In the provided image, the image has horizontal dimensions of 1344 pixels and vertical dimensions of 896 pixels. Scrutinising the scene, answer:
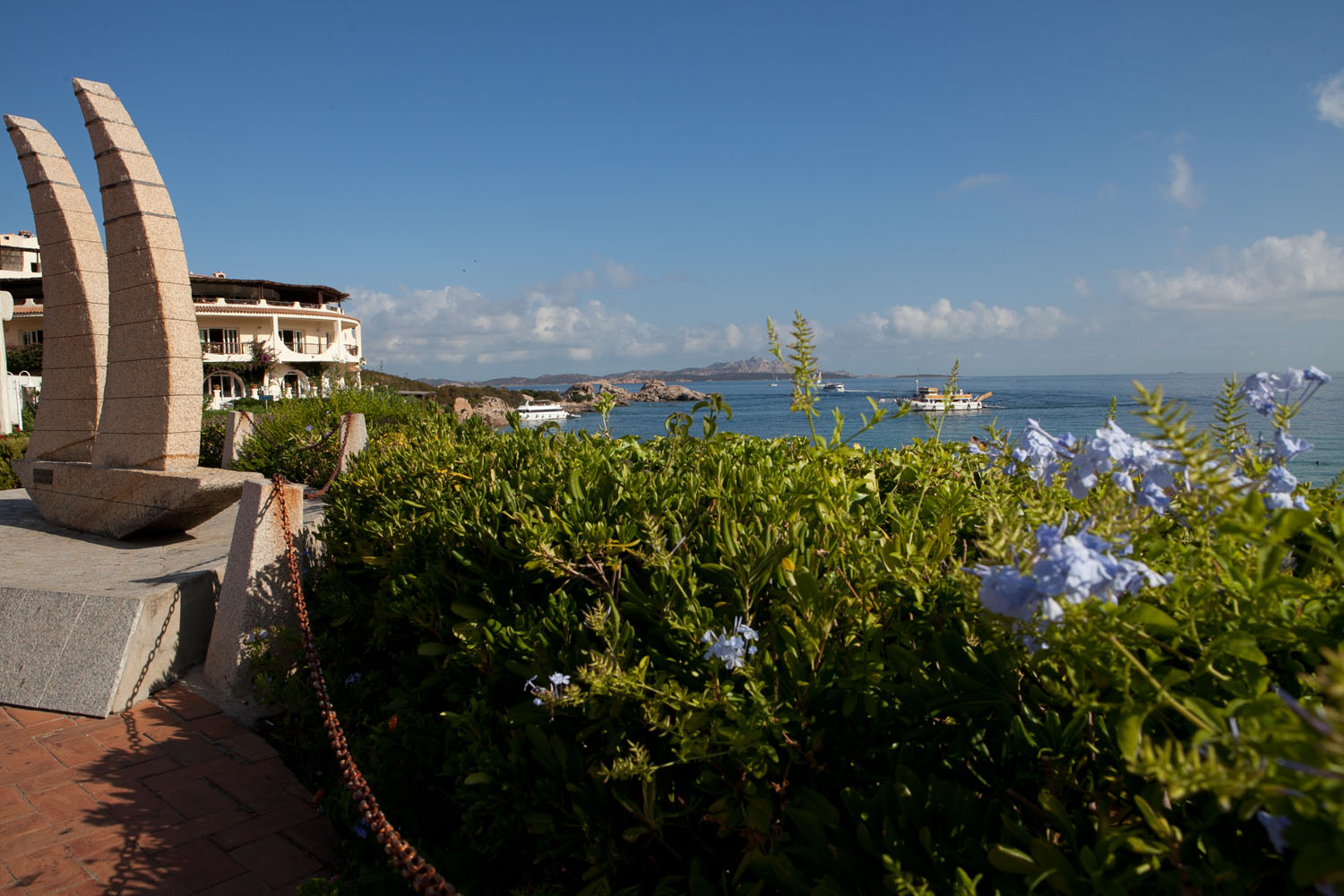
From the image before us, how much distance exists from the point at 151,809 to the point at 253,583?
3.98 feet

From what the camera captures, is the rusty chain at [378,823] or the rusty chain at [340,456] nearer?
the rusty chain at [378,823]

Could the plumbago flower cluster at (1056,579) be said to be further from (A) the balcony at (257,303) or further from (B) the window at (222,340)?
(B) the window at (222,340)

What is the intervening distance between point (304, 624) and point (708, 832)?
2177mm

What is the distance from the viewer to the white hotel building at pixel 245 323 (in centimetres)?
3981

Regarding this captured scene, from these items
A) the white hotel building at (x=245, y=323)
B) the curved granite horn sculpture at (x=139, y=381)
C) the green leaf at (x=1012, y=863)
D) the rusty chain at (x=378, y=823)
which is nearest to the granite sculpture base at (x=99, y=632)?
the curved granite horn sculpture at (x=139, y=381)

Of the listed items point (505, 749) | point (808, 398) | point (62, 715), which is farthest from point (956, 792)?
point (62, 715)

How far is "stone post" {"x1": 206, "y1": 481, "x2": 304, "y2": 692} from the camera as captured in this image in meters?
4.03

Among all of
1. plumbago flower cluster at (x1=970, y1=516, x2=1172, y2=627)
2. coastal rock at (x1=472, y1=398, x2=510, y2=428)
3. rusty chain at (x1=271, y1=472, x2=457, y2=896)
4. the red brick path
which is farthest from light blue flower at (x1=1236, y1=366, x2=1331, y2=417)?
coastal rock at (x1=472, y1=398, x2=510, y2=428)

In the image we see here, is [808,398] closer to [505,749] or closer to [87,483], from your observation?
[505,749]

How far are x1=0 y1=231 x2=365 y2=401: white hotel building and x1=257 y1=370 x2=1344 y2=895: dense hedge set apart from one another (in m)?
39.1

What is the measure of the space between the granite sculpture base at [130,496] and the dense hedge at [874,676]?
3737mm

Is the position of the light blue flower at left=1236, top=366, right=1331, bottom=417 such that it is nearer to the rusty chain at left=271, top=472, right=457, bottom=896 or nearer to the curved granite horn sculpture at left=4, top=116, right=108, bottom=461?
the rusty chain at left=271, top=472, right=457, bottom=896

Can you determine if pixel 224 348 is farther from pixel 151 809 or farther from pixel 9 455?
→ pixel 151 809

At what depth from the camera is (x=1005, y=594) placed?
0.89m
